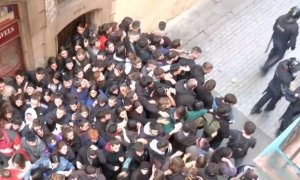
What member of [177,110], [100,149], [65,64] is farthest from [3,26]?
[177,110]

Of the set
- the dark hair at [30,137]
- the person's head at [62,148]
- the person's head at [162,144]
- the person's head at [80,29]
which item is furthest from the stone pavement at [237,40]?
the dark hair at [30,137]

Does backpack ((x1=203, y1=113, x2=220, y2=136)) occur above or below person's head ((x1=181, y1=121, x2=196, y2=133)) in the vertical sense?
below

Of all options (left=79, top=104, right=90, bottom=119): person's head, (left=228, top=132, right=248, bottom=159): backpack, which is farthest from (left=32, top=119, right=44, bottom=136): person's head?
(left=228, top=132, right=248, bottom=159): backpack

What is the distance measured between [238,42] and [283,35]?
1835 millimetres

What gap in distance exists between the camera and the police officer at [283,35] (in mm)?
11211

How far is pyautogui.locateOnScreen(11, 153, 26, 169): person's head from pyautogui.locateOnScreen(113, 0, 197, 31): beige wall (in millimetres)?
4609

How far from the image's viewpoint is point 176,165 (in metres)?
7.78

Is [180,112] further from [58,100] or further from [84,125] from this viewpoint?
[58,100]

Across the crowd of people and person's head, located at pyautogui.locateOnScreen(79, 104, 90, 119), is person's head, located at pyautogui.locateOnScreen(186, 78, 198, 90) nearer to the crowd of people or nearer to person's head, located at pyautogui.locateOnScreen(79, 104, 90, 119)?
the crowd of people

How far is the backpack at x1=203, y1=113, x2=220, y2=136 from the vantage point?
890 centimetres

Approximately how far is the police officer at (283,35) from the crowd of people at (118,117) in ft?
8.63

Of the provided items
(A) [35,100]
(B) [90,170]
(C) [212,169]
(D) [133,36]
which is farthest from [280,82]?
(A) [35,100]

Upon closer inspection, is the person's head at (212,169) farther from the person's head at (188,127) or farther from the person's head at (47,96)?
the person's head at (47,96)

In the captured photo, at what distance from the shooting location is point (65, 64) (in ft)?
31.3
